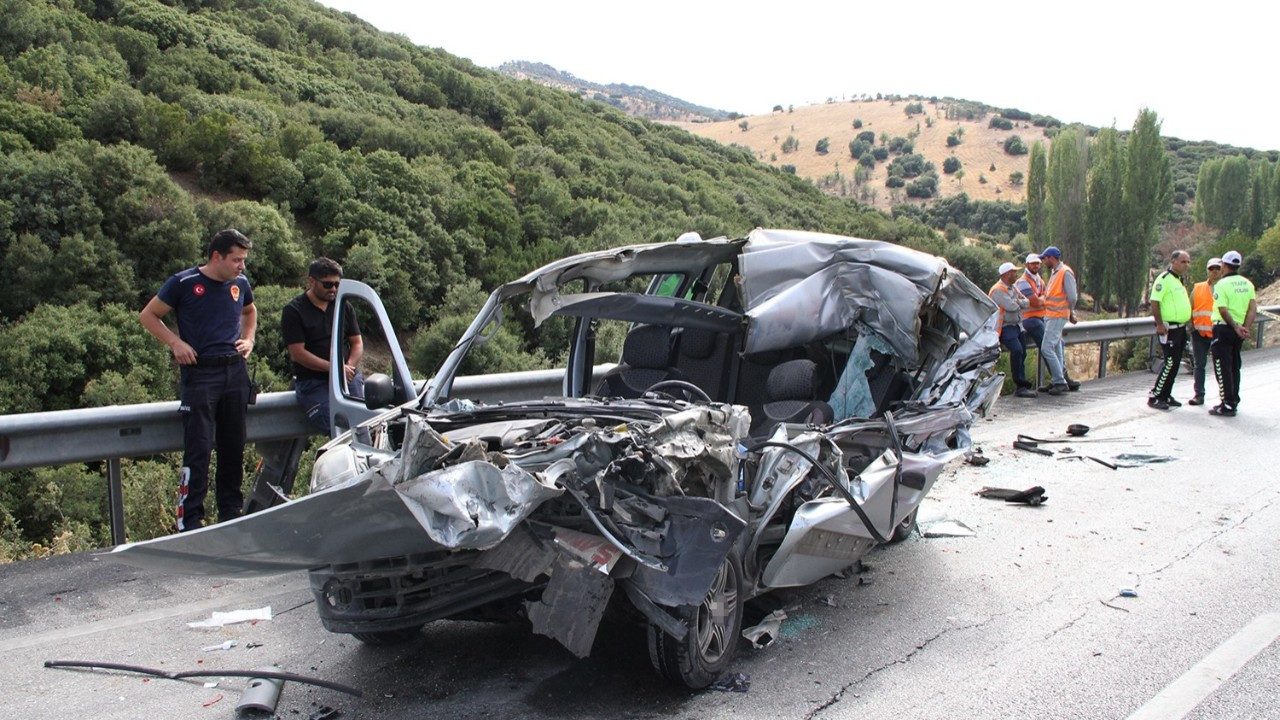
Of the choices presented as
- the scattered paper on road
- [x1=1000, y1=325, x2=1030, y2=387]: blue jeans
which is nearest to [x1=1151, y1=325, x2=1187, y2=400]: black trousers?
[x1=1000, y1=325, x2=1030, y2=387]: blue jeans

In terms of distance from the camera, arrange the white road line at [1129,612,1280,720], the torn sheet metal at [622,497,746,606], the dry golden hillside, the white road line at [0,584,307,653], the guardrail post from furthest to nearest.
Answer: the dry golden hillside < the guardrail post < the white road line at [0,584,307,653] < the white road line at [1129,612,1280,720] < the torn sheet metal at [622,497,746,606]

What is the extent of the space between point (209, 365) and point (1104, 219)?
173ft

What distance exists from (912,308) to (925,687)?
2.78m

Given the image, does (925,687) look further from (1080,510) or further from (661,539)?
(1080,510)

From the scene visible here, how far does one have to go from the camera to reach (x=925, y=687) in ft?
13.9

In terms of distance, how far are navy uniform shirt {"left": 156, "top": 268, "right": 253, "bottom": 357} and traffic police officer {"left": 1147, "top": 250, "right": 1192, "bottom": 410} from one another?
414 inches

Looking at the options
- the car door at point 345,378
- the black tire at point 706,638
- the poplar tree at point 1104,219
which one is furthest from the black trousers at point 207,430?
the poplar tree at point 1104,219

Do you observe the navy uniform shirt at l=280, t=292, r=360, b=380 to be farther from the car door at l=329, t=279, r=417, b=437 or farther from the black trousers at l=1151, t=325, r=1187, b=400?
the black trousers at l=1151, t=325, r=1187, b=400

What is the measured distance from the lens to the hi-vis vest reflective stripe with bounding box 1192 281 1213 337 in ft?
39.9

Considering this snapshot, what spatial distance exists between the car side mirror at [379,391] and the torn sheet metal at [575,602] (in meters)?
2.13

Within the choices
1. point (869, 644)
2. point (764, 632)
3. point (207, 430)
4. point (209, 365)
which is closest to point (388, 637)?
point (764, 632)

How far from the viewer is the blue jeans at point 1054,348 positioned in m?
13.4

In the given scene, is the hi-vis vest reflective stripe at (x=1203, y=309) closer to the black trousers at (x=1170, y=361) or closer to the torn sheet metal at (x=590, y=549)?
the black trousers at (x=1170, y=361)

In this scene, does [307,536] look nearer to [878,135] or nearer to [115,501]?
[115,501]
